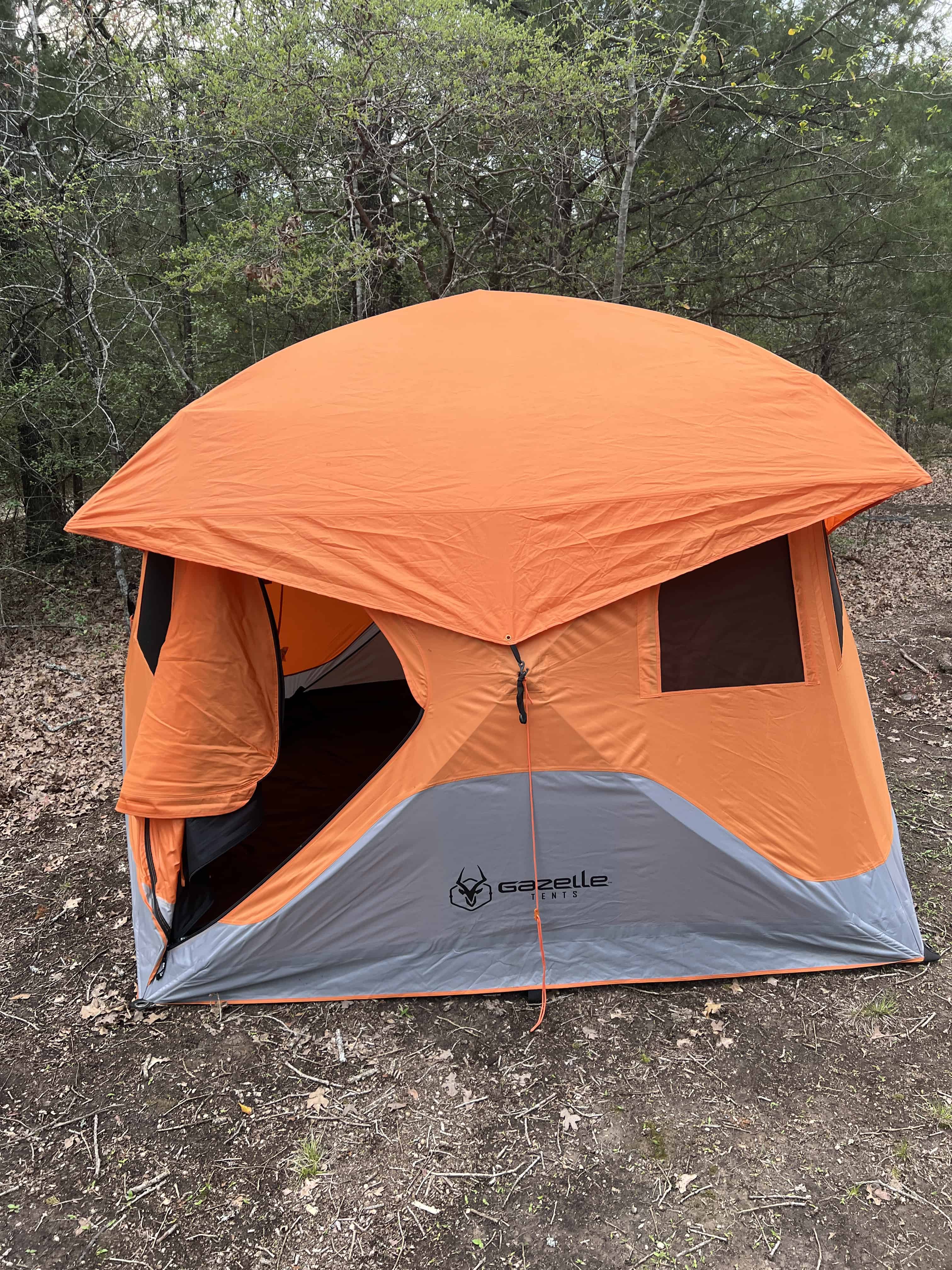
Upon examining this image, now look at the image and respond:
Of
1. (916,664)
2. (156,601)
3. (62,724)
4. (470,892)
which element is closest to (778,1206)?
(470,892)

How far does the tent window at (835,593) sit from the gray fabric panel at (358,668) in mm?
3354

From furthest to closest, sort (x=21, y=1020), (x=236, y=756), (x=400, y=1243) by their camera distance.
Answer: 1. (x=236, y=756)
2. (x=21, y=1020)
3. (x=400, y=1243)

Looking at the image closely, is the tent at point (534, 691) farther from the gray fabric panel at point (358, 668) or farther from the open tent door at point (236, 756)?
the gray fabric panel at point (358, 668)

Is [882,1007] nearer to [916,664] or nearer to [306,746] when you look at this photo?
[306,746]

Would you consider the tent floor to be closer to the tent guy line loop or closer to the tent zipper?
the tent zipper

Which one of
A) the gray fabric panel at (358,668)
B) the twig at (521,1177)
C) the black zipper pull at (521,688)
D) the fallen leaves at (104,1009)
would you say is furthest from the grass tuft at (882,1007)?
the gray fabric panel at (358,668)

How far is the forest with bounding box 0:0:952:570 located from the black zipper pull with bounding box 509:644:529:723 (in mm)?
5500

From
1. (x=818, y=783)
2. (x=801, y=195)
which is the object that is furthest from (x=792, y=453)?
(x=801, y=195)

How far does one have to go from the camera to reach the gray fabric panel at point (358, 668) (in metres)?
6.35

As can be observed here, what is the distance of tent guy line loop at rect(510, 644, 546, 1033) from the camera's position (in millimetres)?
3225

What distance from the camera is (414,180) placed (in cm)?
798

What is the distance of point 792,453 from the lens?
11.2ft

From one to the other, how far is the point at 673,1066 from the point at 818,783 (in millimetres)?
1296

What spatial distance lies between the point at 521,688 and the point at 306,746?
111 inches
